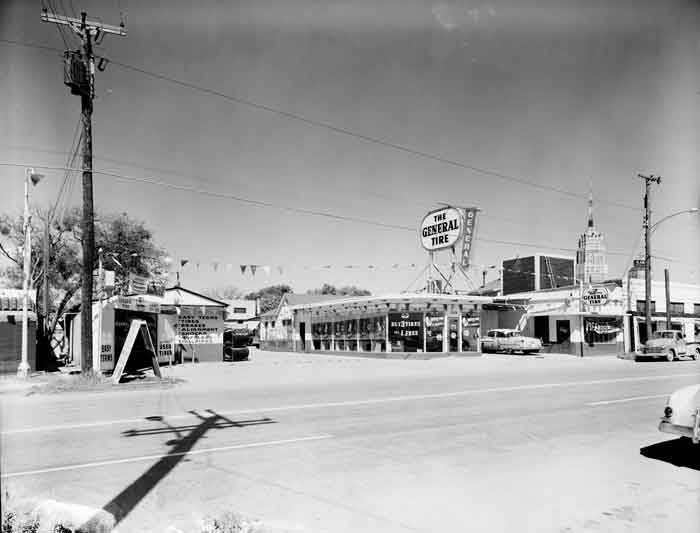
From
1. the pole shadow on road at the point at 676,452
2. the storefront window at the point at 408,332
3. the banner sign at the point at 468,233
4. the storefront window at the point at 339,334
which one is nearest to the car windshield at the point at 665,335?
the banner sign at the point at 468,233

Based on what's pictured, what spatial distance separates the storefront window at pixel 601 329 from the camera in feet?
126

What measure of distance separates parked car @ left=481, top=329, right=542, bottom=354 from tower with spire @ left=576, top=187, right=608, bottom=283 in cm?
857

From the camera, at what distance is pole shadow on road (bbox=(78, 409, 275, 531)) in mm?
5539

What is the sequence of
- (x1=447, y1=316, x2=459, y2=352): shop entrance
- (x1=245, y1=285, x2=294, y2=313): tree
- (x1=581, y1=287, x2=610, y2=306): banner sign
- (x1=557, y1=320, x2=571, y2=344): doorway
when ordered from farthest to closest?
1. (x1=245, y1=285, x2=294, y2=313): tree
2. (x1=557, y1=320, x2=571, y2=344): doorway
3. (x1=581, y1=287, x2=610, y2=306): banner sign
4. (x1=447, y1=316, x2=459, y2=352): shop entrance

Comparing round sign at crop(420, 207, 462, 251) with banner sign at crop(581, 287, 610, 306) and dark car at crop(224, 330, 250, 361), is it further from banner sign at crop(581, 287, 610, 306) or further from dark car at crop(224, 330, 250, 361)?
dark car at crop(224, 330, 250, 361)

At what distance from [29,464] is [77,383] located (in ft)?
36.4

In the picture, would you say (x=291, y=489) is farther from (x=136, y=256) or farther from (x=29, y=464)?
(x=136, y=256)

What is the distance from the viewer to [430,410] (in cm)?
1163

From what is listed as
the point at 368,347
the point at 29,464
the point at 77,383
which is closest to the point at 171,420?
the point at 29,464

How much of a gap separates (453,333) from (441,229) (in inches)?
255

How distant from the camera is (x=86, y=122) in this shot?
1817 cm

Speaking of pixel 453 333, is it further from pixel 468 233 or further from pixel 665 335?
pixel 665 335

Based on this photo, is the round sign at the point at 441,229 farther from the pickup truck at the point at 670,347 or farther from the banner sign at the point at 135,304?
the banner sign at the point at 135,304

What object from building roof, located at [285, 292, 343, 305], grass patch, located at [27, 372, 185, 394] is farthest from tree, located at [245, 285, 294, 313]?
grass patch, located at [27, 372, 185, 394]
